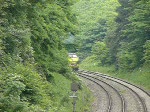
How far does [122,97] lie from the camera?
26.9 meters

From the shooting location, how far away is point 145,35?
39094mm

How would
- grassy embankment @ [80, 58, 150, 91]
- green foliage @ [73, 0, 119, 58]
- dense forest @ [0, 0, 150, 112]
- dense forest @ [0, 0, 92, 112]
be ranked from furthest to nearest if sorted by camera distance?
green foliage @ [73, 0, 119, 58]
grassy embankment @ [80, 58, 150, 91]
dense forest @ [0, 0, 150, 112]
dense forest @ [0, 0, 92, 112]

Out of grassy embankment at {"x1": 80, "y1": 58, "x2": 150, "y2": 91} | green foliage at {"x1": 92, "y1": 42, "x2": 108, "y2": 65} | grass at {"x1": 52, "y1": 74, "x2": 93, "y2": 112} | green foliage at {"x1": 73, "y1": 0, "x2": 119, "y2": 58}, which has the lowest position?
grass at {"x1": 52, "y1": 74, "x2": 93, "y2": 112}

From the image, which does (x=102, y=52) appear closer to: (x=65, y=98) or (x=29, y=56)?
(x=65, y=98)

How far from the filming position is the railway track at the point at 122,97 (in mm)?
22922

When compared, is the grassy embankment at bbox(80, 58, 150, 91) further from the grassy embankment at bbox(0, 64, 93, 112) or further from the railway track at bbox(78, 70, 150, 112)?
the grassy embankment at bbox(0, 64, 93, 112)

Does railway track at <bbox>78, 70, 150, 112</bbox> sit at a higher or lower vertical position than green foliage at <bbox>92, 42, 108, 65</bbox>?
lower

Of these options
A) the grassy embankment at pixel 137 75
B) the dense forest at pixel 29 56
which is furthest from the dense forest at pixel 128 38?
the dense forest at pixel 29 56

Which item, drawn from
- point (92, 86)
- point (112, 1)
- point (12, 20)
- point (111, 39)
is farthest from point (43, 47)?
point (112, 1)

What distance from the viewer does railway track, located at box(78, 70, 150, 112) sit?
75.2ft

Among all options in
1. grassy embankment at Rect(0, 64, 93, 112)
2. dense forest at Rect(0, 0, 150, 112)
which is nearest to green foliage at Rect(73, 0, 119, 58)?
dense forest at Rect(0, 0, 150, 112)

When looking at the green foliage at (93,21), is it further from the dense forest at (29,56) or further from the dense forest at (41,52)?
the dense forest at (29,56)

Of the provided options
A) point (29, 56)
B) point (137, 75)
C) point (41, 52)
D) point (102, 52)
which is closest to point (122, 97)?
point (41, 52)

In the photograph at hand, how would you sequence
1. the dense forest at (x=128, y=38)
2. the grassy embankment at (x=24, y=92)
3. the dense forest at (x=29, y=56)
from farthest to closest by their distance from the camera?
the dense forest at (x=128, y=38) < the dense forest at (x=29, y=56) < the grassy embankment at (x=24, y=92)
